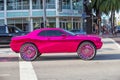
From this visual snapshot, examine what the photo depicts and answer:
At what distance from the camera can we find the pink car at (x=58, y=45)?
17.9m

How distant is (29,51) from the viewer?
18031mm

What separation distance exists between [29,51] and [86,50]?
276 centimetres

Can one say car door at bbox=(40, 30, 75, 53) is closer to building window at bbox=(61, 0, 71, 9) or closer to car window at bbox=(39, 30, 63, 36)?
car window at bbox=(39, 30, 63, 36)

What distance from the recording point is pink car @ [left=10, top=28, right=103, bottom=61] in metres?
17.9

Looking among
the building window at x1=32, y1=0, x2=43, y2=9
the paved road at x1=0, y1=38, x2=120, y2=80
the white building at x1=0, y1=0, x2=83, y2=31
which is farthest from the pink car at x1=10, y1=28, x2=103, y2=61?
the building window at x1=32, y1=0, x2=43, y2=9

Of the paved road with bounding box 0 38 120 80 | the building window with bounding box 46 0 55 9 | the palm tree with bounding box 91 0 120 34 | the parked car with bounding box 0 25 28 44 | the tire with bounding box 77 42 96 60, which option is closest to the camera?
the paved road with bounding box 0 38 120 80

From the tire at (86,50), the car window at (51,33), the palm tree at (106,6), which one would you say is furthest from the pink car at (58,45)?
the palm tree at (106,6)

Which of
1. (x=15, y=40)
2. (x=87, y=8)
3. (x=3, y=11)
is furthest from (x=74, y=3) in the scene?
(x=15, y=40)

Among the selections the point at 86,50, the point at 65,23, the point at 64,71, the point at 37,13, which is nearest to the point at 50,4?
the point at 37,13

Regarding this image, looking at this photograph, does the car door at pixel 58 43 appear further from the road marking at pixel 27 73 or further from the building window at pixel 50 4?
the building window at pixel 50 4

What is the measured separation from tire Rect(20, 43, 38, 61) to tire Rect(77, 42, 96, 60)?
2141mm

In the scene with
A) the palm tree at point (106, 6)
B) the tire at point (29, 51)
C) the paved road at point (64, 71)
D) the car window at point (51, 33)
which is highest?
the palm tree at point (106, 6)

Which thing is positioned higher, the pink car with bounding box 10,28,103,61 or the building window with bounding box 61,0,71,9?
the building window with bounding box 61,0,71,9

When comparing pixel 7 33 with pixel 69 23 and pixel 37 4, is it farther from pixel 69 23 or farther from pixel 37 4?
pixel 69 23
